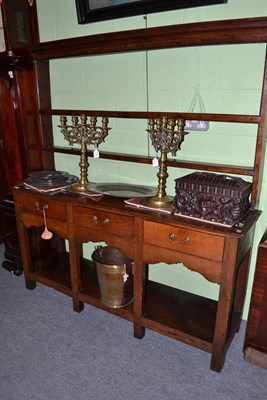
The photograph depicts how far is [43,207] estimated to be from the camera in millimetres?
2045

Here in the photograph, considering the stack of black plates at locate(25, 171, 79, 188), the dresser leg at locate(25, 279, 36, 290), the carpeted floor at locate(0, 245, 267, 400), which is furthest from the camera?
the dresser leg at locate(25, 279, 36, 290)

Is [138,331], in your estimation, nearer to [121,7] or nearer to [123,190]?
[123,190]

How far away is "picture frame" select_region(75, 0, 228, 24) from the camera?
1.67 m

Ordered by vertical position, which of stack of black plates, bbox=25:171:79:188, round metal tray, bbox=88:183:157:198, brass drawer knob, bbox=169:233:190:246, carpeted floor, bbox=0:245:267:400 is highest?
stack of black plates, bbox=25:171:79:188

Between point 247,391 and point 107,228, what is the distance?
1.11m

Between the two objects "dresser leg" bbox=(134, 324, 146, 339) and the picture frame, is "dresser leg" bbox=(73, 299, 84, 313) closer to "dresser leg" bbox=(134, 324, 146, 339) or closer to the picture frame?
"dresser leg" bbox=(134, 324, 146, 339)

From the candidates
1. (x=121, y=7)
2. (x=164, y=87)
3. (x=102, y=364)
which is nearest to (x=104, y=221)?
(x=102, y=364)

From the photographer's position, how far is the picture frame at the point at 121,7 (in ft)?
5.47

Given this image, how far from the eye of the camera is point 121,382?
5.33ft

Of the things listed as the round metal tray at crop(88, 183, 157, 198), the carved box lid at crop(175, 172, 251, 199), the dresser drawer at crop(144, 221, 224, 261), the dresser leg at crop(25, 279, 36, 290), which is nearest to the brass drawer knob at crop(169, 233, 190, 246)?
the dresser drawer at crop(144, 221, 224, 261)

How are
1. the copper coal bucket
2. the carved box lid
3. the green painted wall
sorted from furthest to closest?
1. the copper coal bucket
2. the green painted wall
3. the carved box lid

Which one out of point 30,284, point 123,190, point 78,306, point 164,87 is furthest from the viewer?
point 30,284

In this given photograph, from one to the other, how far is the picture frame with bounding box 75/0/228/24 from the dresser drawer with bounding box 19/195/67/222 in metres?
1.21

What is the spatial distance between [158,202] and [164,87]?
28.8 inches
